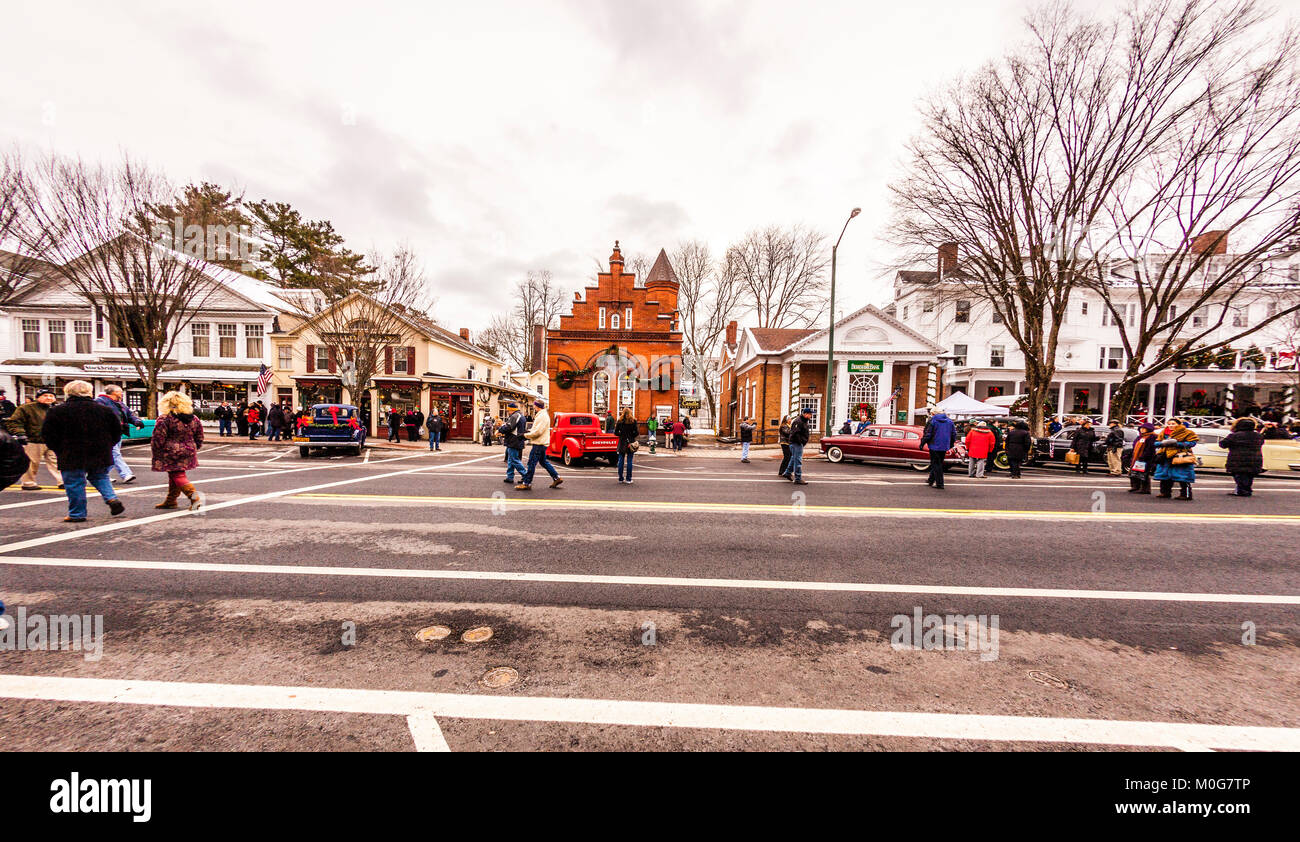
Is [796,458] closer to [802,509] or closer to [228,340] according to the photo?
[802,509]

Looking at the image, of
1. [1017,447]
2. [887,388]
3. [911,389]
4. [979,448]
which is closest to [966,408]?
[911,389]

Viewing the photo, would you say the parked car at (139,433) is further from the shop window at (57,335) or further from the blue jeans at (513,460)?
the shop window at (57,335)

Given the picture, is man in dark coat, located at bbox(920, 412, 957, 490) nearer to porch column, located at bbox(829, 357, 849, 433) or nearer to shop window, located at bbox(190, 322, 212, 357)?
porch column, located at bbox(829, 357, 849, 433)

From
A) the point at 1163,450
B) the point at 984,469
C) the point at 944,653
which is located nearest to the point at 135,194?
the point at 944,653

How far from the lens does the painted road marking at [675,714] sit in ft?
7.98

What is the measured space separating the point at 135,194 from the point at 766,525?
2458 cm

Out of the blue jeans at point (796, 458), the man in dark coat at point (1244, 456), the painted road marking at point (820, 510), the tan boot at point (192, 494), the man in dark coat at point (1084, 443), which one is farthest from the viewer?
the man in dark coat at point (1084, 443)

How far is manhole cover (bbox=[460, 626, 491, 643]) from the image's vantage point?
342 cm

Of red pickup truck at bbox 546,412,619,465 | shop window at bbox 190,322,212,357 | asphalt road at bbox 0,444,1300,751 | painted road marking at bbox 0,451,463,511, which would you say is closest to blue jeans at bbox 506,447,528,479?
asphalt road at bbox 0,444,1300,751

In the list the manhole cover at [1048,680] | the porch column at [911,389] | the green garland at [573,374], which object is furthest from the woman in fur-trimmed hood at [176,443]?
the porch column at [911,389]

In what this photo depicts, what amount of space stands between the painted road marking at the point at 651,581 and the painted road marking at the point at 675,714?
193 cm

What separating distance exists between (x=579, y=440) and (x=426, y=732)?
45.9ft

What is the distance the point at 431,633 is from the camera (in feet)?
11.6
